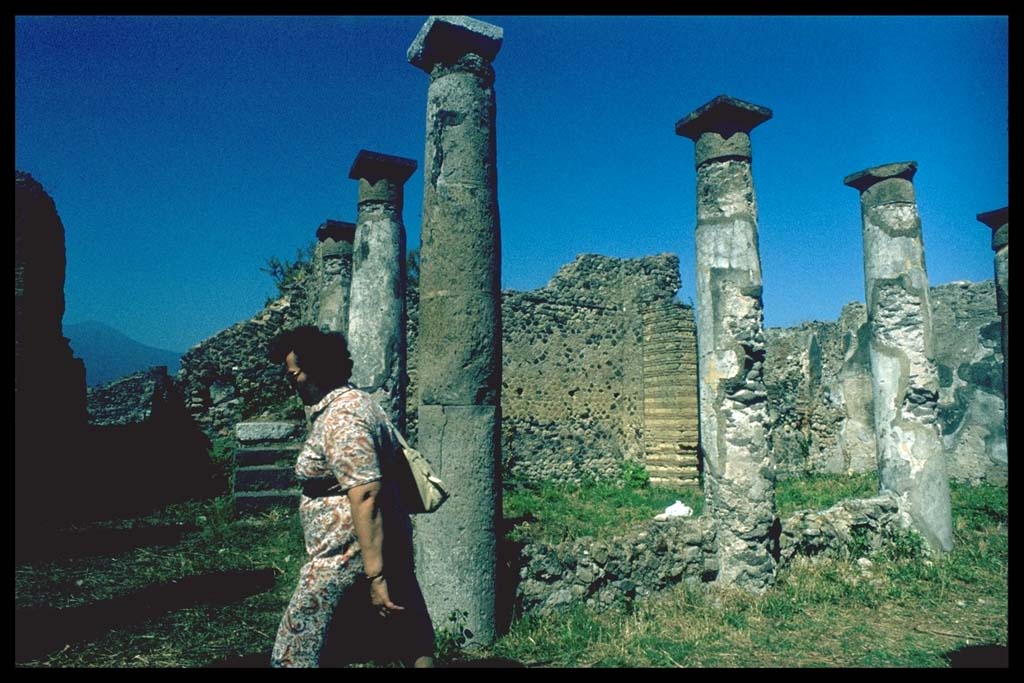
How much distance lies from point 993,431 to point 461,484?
14.6 m

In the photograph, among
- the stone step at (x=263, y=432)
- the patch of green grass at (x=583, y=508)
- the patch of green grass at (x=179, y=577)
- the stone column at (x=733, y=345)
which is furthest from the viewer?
the stone step at (x=263, y=432)

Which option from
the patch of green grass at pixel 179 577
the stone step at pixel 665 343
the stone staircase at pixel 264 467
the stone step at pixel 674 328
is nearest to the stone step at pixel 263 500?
the stone staircase at pixel 264 467

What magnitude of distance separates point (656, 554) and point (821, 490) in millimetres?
7671

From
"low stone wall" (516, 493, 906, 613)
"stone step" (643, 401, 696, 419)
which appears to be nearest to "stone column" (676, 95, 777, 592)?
"low stone wall" (516, 493, 906, 613)

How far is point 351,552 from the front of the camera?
9.25 feet

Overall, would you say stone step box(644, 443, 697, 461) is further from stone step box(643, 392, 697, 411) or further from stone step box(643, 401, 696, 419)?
stone step box(643, 392, 697, 411)

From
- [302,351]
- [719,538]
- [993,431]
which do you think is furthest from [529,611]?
[993,431]

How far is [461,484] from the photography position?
14.5ft

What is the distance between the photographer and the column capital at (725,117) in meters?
6.41

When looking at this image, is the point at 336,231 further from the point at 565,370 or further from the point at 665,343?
the point at 665,343

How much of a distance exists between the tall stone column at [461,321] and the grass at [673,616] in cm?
56

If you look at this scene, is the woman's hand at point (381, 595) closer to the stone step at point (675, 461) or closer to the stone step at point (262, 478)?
the stone step at point (262, 478)

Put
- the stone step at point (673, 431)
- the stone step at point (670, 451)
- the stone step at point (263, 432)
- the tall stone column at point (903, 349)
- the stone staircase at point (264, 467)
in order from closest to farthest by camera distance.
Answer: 1. the tall stone column at point (903, 349)
2. the stone staircase at point (264, 467)
3. the stone step at point (263, 432)
4. the stone step at point (670, 451)
5. the stone step at point (673, 431)
